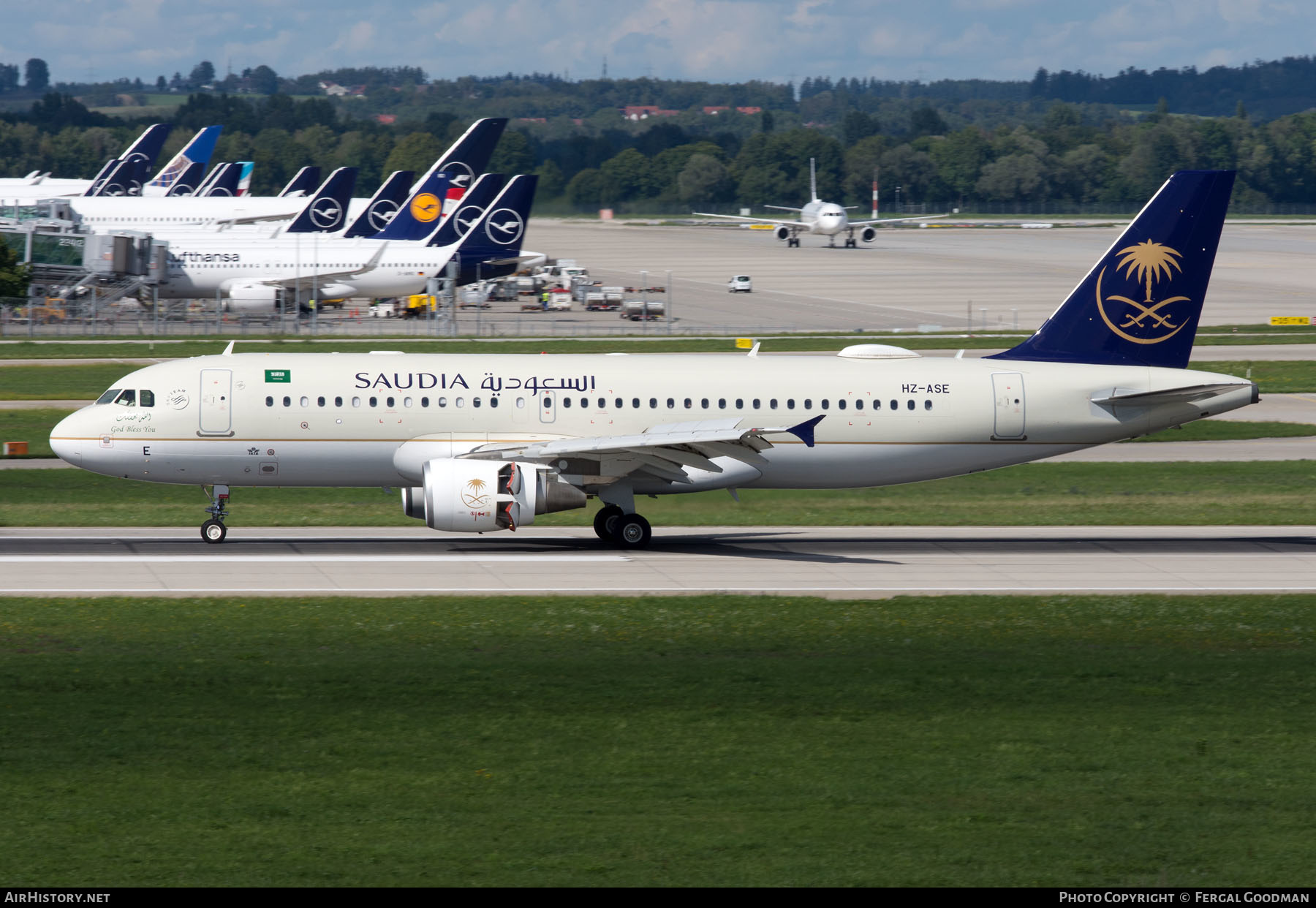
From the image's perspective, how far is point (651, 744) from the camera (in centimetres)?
2064

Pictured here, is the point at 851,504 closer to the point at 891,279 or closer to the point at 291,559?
the point at 291,559

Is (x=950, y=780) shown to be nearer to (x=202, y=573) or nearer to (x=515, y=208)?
(x=202, y=573)

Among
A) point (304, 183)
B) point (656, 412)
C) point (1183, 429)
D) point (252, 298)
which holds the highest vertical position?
point (304, 183)

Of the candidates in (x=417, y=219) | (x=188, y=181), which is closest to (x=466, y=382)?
(x=417, y=219)

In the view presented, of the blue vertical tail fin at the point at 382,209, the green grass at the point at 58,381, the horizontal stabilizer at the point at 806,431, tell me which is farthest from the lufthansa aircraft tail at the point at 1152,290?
the blue vertical tail fin at the point at 382,209

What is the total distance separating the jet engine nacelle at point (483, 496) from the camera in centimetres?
3350

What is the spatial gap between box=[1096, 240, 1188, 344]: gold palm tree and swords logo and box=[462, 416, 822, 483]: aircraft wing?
9.03 metres

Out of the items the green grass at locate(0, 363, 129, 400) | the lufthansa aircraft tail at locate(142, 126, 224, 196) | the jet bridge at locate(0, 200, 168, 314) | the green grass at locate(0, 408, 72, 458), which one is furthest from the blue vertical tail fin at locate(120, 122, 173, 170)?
the green grass at locate(0, 408, 72, 458)

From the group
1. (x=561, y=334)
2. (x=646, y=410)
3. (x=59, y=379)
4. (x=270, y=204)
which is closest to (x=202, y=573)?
(x=646, y=410)

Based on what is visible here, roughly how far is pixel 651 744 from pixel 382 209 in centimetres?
10905

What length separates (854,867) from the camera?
53.8 ft

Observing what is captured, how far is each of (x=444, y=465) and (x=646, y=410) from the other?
5.49 m

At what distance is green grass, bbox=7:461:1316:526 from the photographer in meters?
41.0

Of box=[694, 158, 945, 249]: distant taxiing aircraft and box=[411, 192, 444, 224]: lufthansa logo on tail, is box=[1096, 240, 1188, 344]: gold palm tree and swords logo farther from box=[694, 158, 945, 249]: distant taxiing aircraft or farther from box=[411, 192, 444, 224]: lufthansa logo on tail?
box=[694, 158, 945, 249]: distant taxiing aircraft
